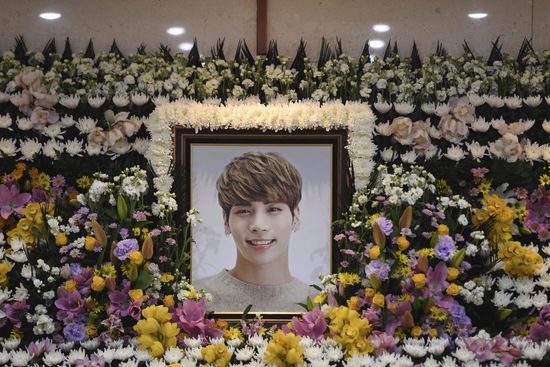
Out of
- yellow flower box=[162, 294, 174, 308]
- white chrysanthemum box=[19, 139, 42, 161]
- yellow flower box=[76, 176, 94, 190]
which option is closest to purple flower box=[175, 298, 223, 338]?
yellow flower box=[162, 294, 174, 308]

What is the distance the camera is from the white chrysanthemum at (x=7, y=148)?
4305 mm

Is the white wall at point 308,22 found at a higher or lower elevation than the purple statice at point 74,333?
higher

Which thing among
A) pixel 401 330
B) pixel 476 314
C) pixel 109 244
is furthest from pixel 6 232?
pixel 476 314

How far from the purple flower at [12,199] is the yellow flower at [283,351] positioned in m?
1.74

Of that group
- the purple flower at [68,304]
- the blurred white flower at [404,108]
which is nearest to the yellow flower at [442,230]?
the blurred white flower at [404,108]

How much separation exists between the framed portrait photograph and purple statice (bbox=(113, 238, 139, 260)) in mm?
550

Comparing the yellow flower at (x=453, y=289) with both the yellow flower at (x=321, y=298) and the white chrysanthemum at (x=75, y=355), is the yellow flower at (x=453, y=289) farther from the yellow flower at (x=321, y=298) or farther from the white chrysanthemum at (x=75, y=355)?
the white chrysanthemum at (x=75, y=355)

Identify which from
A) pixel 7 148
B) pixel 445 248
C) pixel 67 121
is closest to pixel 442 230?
pixel 445 248

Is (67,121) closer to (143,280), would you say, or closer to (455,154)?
(143,280)

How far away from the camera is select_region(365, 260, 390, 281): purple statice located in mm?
3797

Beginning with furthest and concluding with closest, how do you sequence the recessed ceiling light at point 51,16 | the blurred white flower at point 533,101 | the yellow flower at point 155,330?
the recessed ceiling light at point 51,16
the blurred white flower at point 533,101
the yellow flower at point 155,330

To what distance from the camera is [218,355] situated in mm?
3336

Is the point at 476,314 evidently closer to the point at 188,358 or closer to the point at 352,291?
the point at 352,291

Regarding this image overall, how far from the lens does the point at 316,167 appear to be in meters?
4.39
